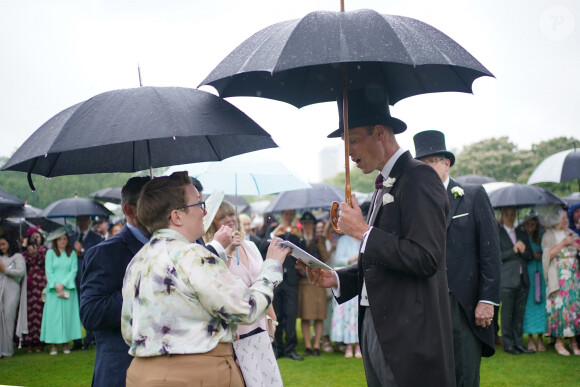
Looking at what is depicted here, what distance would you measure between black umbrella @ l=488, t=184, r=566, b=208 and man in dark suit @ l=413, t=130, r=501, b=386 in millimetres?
5152

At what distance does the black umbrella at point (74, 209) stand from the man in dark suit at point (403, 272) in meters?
9.17

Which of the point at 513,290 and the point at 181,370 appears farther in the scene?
the point at 513,290

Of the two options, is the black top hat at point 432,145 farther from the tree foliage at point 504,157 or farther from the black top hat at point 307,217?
the tree foliage at point 504,157

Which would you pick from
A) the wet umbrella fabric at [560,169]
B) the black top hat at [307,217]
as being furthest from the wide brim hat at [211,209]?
the wet umbrella fabric at [560,169]

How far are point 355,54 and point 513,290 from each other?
25.6 feet

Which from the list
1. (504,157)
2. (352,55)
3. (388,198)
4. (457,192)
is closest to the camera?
(352,55)

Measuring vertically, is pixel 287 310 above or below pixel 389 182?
below

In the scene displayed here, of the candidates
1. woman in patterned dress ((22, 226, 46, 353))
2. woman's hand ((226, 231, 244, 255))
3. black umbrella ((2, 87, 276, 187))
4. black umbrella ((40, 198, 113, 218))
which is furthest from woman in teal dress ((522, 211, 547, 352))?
woman in patterned dress ((22, 226, 46, 353))

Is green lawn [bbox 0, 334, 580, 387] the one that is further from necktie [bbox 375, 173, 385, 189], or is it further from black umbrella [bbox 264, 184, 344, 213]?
necktie [bbox 375, 173, 385, 189]

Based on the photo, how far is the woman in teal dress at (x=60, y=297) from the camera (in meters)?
10.4

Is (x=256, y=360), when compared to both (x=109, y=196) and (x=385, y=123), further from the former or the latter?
(x=109, y=196)

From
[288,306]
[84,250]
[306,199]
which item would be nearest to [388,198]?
[288,306]

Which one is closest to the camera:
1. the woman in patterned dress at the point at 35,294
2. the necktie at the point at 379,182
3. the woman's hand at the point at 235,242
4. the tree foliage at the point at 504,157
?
the necktie at the point at 379,182

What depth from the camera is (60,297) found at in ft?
34.2
